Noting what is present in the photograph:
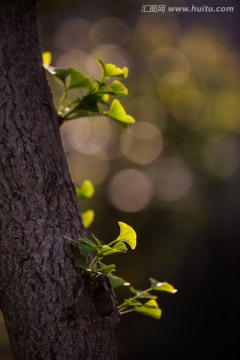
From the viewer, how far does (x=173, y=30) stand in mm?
2646

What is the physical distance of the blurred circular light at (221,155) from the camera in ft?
7.99

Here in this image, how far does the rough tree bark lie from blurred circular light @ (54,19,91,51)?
233 cm

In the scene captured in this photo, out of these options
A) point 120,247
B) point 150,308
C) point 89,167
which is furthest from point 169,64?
point 120,247

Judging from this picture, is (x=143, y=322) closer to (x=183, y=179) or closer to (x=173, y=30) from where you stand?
(x=183, y=179)

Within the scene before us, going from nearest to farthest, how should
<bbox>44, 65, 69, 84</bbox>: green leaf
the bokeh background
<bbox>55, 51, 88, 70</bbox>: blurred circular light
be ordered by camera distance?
<bbox>44, 65, 69, 84</bbox>: green leaf
the bokeh background
<bbox>55, 51, 88, 70</bbox>: blurred circular light

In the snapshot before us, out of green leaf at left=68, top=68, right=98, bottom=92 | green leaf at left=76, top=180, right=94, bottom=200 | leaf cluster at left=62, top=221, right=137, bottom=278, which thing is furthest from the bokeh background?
leaf cluster at left=62, top=221, right=137, bottom=278

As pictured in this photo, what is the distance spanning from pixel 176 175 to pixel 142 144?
0.24 meters

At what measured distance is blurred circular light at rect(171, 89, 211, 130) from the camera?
99.2 inches

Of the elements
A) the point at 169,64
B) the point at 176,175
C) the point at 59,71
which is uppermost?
the point at 169,64

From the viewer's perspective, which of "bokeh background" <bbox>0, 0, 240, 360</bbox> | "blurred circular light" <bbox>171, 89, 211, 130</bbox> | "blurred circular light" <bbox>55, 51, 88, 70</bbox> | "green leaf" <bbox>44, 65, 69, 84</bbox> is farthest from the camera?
"blurred circular light" <bbox>55, 51, 88, 70</bbox>

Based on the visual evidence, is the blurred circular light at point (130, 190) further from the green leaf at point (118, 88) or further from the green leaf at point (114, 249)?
the green leaf at point (114, 249)

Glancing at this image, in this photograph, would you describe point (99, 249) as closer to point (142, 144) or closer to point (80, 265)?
point (80, 265)

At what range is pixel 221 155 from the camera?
2.46 m

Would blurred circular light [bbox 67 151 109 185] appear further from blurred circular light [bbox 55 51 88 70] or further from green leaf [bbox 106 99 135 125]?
green leaf [bbox 106 99 135 125]
